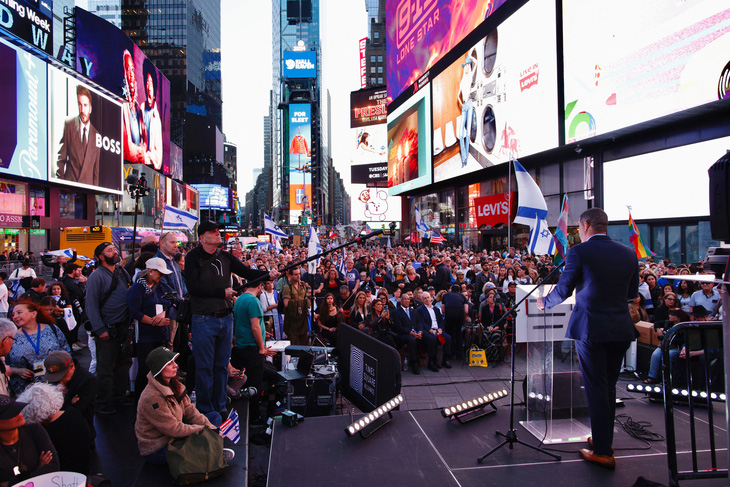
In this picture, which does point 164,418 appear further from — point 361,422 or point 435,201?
point 435,201

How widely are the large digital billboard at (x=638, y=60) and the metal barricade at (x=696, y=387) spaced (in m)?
11.1

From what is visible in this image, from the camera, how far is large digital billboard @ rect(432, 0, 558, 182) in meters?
21.1

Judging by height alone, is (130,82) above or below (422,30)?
below

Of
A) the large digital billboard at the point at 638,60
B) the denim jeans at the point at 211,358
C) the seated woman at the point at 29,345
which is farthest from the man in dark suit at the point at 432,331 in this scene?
the large digital billboard at the point at 638,60

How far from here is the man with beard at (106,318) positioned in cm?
510

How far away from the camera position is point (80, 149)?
32.8m

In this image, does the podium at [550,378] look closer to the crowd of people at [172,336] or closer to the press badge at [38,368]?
the crowd of people at [172,336]

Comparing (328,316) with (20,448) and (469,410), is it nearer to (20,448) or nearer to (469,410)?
(469,410)

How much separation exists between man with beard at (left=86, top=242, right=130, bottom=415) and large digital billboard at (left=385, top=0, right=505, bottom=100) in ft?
91.2

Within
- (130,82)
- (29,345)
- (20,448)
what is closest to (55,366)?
(29,345)

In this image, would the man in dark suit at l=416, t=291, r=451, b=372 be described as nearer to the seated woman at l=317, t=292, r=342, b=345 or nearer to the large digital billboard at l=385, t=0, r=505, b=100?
the seated woman at l=317, t=292, r=342, b=345

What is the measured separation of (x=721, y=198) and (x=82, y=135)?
3986cm

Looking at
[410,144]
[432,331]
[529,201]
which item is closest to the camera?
[529,201]

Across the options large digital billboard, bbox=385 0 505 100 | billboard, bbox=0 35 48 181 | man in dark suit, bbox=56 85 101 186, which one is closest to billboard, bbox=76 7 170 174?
man in dark suit, bbox=56 85 101 186
